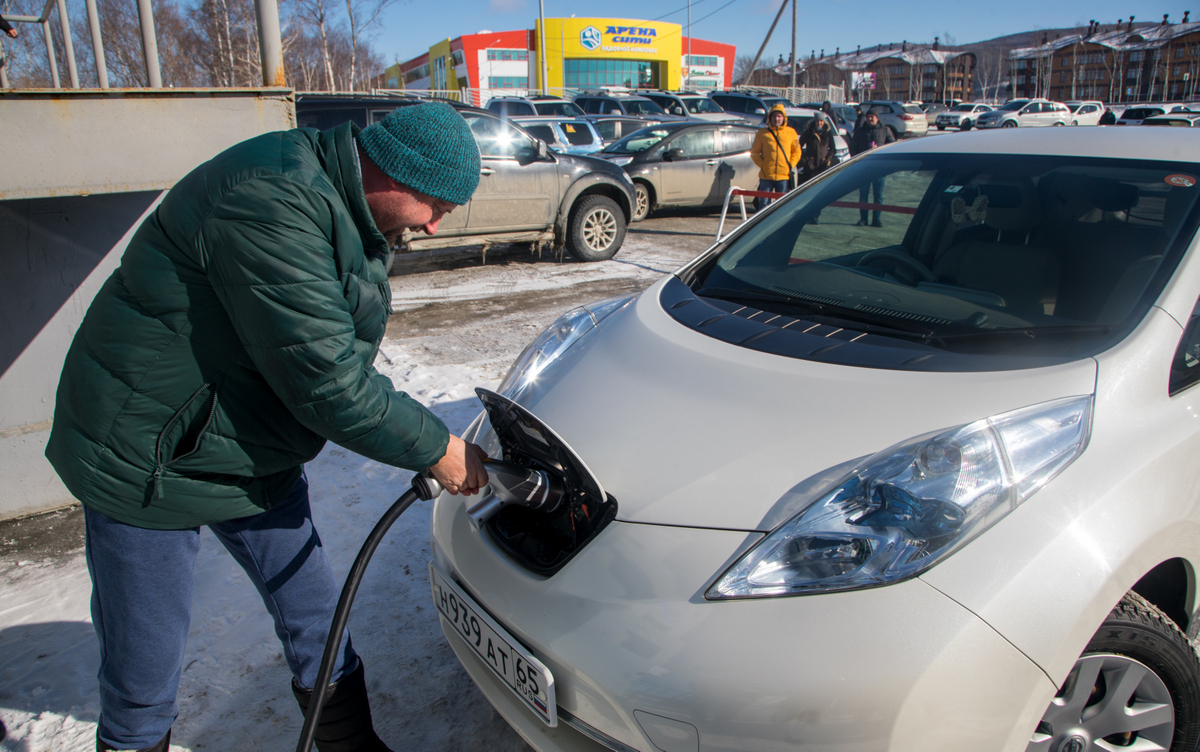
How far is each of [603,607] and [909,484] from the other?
65 cm

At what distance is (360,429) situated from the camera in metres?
1.42

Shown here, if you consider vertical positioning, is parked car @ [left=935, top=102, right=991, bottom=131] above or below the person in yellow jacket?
above

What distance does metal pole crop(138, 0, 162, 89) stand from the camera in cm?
345

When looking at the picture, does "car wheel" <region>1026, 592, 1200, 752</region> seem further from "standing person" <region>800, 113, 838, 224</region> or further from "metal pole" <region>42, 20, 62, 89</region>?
"standing person" <region>800, 113, 838, 224</region>

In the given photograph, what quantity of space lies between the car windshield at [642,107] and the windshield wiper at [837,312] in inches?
711

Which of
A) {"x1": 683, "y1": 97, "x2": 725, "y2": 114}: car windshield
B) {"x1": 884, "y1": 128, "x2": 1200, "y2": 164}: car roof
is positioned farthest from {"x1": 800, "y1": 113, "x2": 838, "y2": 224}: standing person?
{"x1": 683, "y1": 97, "x2": 725, "y2": 114}: car windshield

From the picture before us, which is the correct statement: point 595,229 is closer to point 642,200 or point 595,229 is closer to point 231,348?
point 642,200

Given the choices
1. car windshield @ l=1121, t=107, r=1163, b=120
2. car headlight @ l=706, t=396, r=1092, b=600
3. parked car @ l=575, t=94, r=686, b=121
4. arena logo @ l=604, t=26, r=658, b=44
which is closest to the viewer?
car headlight @ l=706, t=396, r=1092, b=600

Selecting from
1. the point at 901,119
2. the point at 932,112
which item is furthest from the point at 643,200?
the point at 932,112

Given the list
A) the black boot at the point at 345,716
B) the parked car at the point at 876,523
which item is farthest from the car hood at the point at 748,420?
the black boot at the point at 345,716

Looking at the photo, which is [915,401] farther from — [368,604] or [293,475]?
[368,604]

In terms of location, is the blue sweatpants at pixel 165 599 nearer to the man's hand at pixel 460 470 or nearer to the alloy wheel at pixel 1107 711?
the man's hand at pixel 460 470

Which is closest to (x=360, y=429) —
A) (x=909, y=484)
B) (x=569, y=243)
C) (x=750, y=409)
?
(x=750, y=409)

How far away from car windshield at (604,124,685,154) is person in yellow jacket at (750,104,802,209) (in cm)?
201
